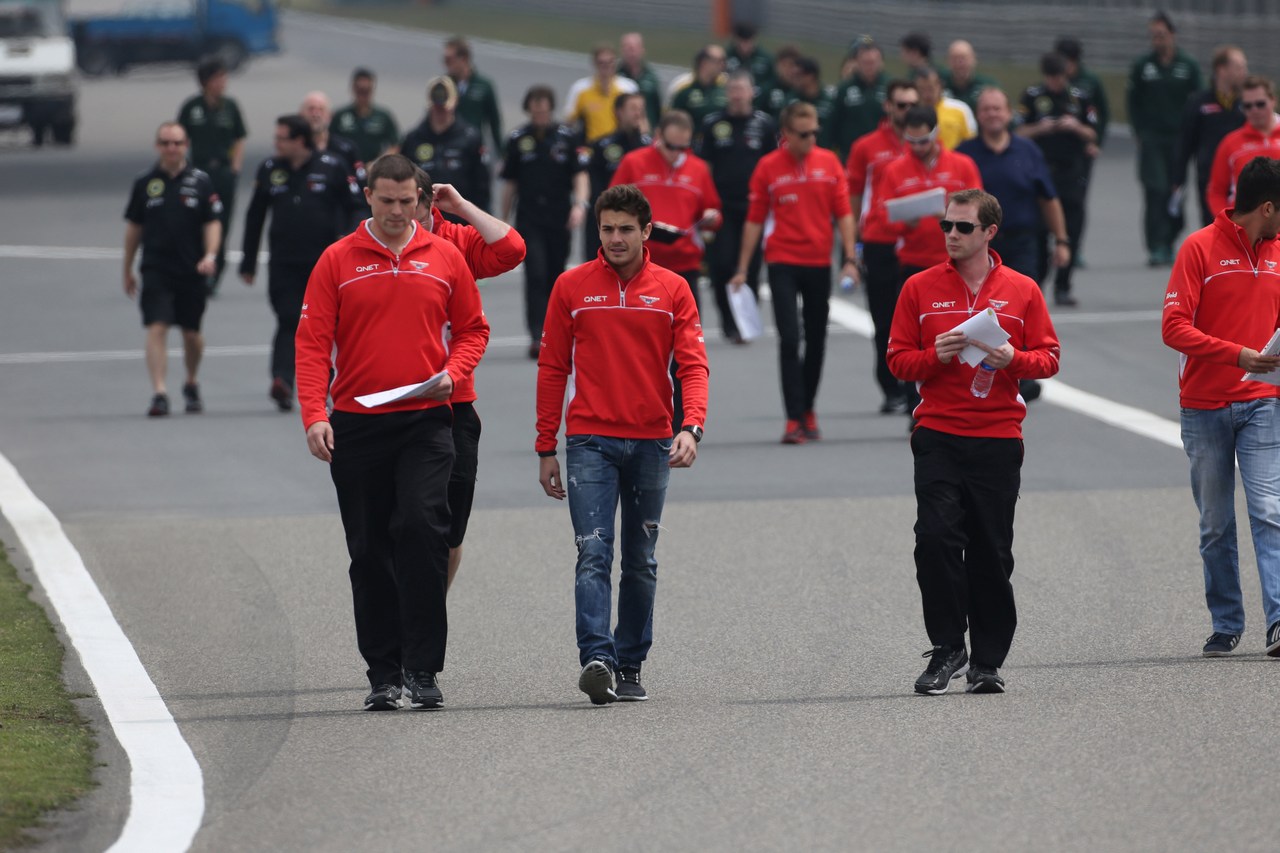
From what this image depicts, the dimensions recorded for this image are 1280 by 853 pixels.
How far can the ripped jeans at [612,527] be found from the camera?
8383 millimetres

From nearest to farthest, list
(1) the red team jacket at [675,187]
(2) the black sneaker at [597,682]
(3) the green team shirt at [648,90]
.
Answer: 1. (2) the black sneaker at [597,682]
2. (1) the red team jacket at [675,187]
3. (3) the green team shirt at [648,90]

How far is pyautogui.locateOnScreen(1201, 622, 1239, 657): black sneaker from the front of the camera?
888cm

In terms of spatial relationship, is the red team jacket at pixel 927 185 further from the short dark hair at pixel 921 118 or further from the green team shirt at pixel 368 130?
the green team shirt at pixel 368 130

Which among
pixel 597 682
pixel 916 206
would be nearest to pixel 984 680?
pixel 597 682

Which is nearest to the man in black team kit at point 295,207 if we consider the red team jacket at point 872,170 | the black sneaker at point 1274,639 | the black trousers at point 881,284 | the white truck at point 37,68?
the red team jacket at point 872,170

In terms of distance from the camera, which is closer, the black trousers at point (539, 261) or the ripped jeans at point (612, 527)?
the ripped jeans at point (612, 527)

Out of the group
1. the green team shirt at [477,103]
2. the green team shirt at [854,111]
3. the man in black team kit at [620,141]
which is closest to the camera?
the man in black team kit at [620,141]

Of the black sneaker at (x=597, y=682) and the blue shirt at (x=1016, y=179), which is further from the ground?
the blue shirt at (x=1016, y=179)

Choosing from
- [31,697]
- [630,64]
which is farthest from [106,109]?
[31,697]

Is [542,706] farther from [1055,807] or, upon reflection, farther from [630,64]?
[630,64]

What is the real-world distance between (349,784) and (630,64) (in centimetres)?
1804

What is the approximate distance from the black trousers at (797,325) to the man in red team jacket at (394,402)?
6.75 m

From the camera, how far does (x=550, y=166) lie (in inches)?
731

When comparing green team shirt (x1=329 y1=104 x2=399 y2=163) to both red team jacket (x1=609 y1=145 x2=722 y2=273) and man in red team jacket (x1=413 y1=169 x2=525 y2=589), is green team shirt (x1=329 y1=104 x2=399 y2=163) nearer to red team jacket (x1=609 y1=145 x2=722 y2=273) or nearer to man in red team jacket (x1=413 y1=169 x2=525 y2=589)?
red team jacket (x1=609 y1=145 x2=722 y2=273)
